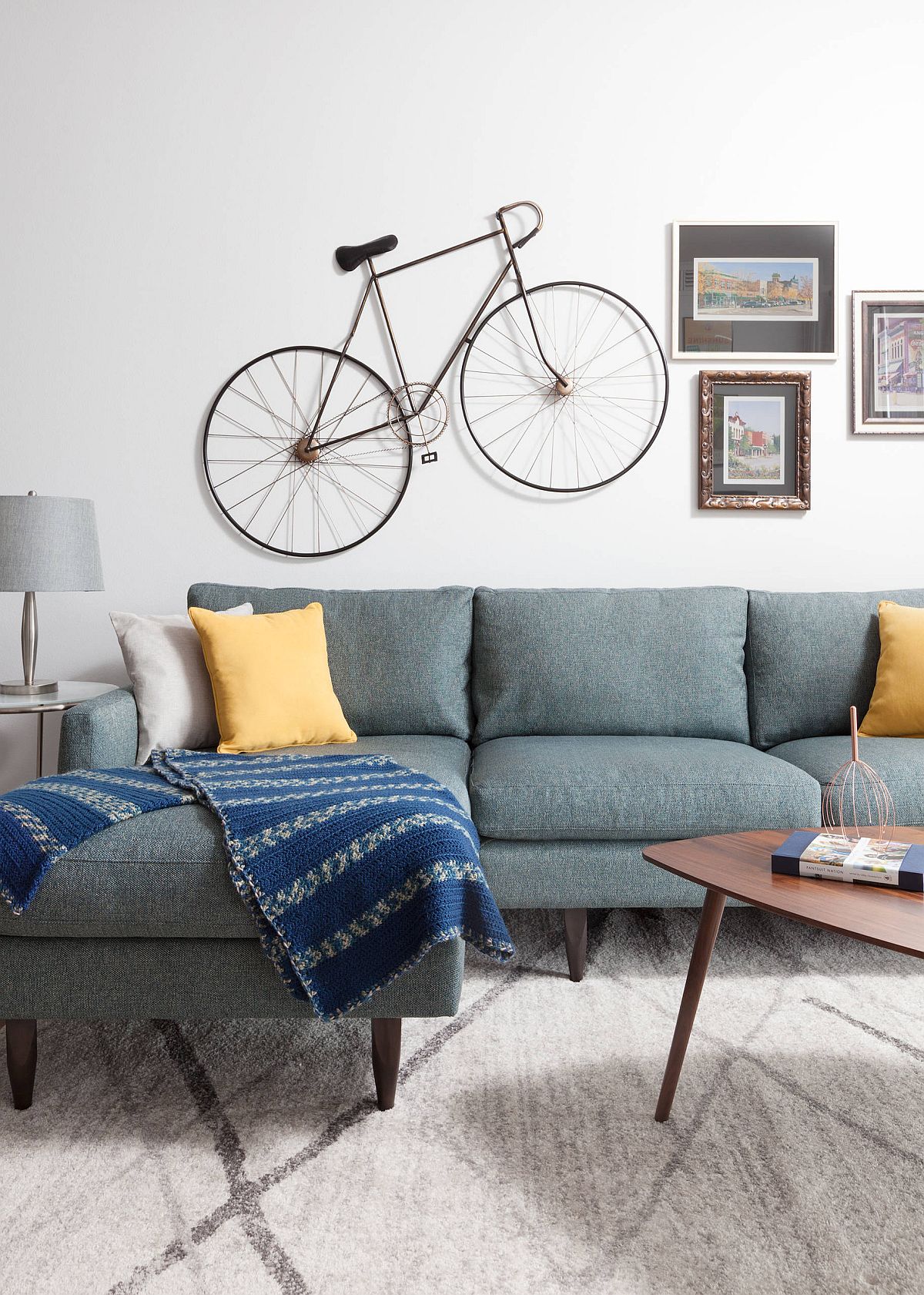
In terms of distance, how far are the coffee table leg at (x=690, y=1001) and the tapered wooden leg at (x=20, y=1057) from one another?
1004 millimetres

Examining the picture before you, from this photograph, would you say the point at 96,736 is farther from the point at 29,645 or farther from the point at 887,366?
the point at 887,366

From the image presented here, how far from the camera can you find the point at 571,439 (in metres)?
2.87

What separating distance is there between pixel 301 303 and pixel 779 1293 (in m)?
2.71

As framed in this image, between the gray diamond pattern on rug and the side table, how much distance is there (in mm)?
803

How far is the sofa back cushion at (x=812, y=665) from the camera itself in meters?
2.46

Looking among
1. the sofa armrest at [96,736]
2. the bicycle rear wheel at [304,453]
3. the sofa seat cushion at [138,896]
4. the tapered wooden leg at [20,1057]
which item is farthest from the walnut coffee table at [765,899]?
the bicycle rear wheel at [304,453]

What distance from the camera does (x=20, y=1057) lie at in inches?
57.0

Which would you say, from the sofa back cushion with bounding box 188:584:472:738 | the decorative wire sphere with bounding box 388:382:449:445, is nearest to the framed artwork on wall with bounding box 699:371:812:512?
the decorative wire sphere with bounding box 388:382:449:445

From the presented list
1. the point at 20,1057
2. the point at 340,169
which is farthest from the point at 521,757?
the point at 340,169

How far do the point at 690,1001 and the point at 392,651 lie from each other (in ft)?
4.31

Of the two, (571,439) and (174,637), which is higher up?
(571,439)

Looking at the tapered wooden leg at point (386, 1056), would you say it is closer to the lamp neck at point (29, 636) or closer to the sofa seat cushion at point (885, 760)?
the sofa seat cushion at point (885, 760)

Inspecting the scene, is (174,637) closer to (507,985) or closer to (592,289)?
(507,985)

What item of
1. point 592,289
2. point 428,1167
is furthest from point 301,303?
point 428,1167
